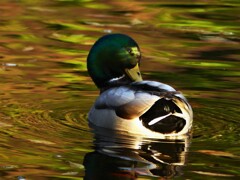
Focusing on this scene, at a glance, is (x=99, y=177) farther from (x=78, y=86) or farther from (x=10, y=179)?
(x=78, y=86)

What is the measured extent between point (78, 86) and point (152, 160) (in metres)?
2.99

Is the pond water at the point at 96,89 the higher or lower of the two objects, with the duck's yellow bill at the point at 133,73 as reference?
lower

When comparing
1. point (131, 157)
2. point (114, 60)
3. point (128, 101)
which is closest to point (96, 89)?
point (114, 60)

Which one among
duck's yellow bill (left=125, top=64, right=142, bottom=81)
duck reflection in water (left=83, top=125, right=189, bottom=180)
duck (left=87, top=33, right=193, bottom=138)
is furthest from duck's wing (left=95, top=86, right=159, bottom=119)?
duck's yellow bill (left=125, top=64, right=142, bottom=81)

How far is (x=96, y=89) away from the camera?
38.1 feet

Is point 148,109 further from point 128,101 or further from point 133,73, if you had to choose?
point 133,73

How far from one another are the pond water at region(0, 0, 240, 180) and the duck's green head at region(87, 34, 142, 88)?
42 centimetres

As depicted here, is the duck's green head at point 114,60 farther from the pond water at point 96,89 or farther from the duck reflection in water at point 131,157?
the duck reflection in water at point 131,157

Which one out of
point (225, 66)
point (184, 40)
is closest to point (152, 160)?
point (225, 66)

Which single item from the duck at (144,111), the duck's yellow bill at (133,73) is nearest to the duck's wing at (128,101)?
the duck at (144,111)

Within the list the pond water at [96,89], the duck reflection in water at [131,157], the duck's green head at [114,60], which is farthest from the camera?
the duck's green head at [114,60]

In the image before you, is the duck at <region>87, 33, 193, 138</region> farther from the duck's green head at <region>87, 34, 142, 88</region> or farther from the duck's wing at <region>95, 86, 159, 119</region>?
Result: the duck's green head at <region>87, 34, 142, 88</region>

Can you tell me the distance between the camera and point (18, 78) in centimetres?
1208

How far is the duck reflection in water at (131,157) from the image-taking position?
8.40 metres
